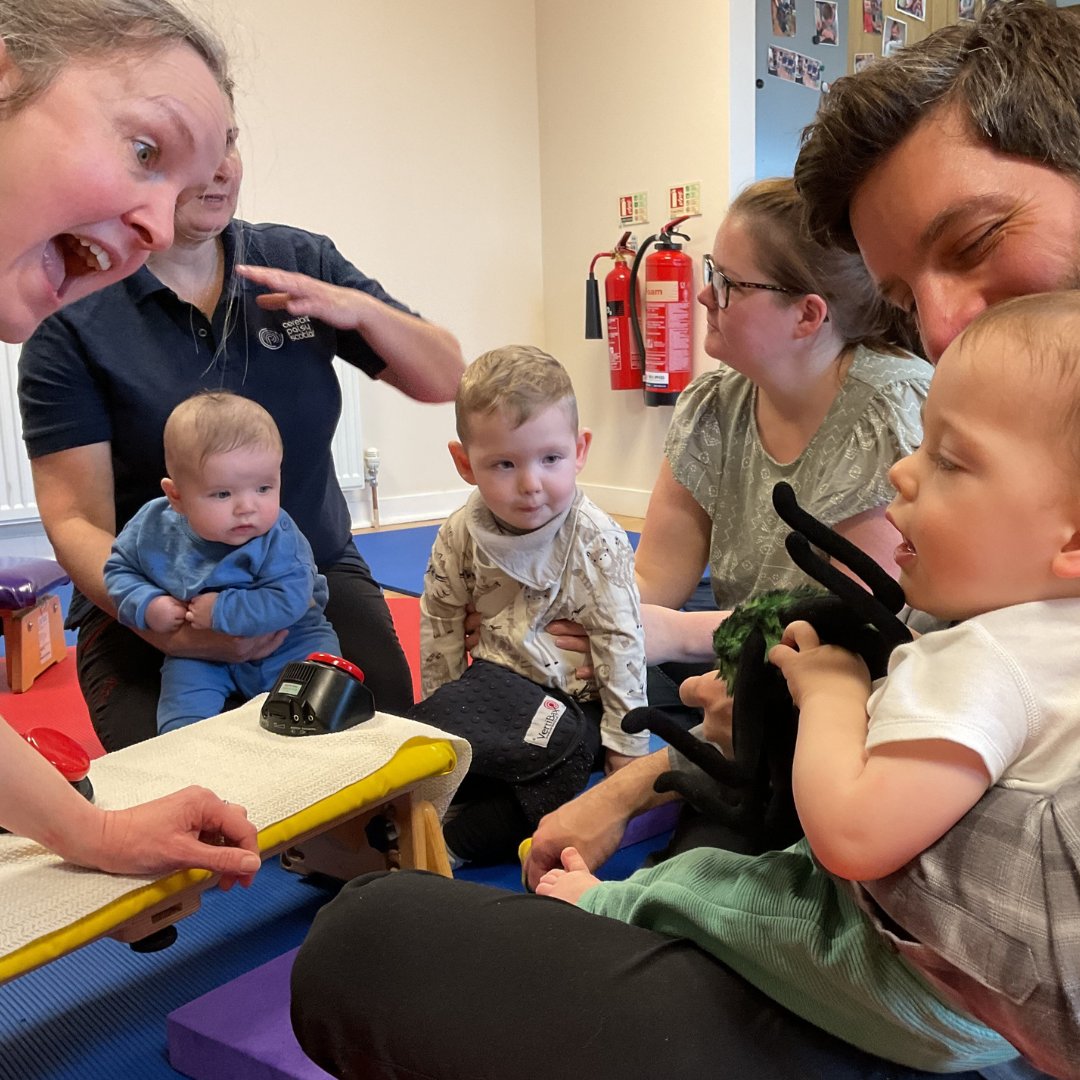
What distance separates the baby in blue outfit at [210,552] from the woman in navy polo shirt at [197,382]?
0.05 meters

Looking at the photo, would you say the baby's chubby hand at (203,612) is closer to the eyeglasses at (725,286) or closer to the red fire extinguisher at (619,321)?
the eyeglasses at (725,286)

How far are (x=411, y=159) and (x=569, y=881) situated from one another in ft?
13.6

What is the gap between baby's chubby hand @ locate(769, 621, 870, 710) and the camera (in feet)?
2.36

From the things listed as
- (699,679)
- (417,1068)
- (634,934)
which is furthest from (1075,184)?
(417,1068)

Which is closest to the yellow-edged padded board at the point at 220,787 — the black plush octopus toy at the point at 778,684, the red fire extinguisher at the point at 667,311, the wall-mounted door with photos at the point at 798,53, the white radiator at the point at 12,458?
the black plush octopus toy at the point at 778,684

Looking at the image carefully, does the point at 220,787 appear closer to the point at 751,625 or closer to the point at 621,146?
the point at 751,625

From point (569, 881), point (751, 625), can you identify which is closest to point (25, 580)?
point (569, 881)

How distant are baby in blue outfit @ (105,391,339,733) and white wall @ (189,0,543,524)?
9.18 ft

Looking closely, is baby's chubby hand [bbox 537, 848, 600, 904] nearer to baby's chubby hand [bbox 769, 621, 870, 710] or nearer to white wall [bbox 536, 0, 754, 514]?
baby's chubby hand [bbox 769, 621, 870, 710]

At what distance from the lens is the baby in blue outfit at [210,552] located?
5.16 ft

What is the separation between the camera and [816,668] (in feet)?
2.45

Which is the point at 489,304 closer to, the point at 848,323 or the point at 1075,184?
the point at 848,323

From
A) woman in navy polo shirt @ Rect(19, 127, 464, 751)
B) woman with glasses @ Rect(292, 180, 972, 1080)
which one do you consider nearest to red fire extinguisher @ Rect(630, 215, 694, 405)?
woman in navy polo shirt @ Rect(19, 127, 464, 751)

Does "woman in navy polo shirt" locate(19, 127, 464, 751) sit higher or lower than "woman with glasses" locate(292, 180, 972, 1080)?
higher
